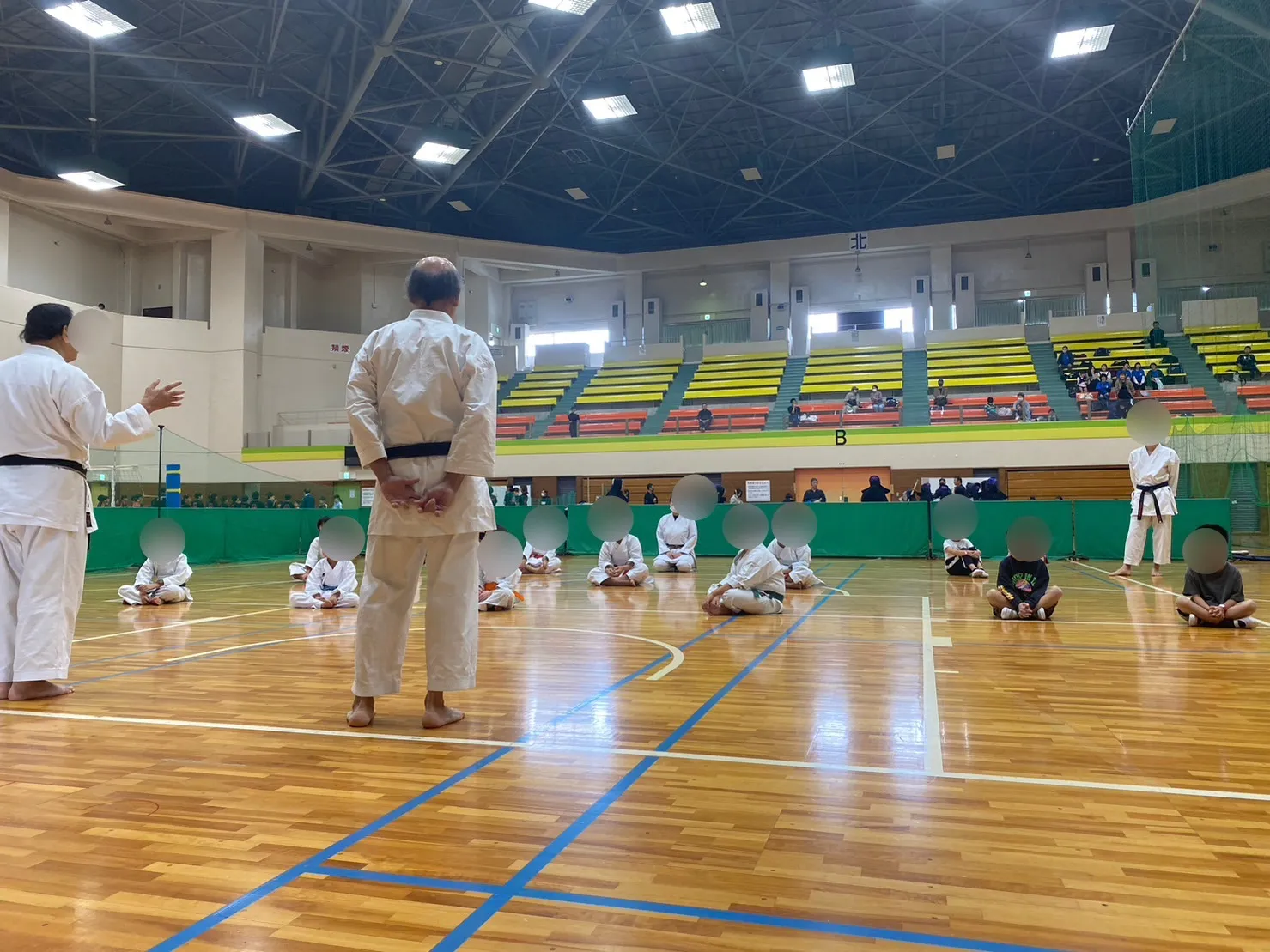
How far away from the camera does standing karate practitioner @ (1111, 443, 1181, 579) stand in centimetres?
931

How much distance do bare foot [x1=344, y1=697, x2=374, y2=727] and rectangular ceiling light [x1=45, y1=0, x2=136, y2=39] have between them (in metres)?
15.8

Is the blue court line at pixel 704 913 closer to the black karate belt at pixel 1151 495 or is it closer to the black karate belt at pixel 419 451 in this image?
the black karate belt at pixel 419 451

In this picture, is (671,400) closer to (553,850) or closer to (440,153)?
(440,153)

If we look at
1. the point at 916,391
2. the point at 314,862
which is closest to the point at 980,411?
the point at 916,391

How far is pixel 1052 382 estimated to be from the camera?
20.8 metres

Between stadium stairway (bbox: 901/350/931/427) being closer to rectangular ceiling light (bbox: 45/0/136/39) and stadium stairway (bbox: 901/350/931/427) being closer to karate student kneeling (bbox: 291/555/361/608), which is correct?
karate student kneeling (bbox: 291/555/361/608)

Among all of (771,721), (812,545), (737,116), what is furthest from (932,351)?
(771,721)

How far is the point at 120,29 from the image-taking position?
1444 centimetres

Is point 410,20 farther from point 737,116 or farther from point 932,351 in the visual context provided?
point 932,351

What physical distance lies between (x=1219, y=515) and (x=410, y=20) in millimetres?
16326

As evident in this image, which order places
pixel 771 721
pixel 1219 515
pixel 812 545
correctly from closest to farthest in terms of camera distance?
pixel 771 721 < pixel 1219 515 < pixel 812 545

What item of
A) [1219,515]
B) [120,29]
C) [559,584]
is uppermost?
[120,29]

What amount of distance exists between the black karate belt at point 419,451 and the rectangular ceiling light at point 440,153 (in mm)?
17888

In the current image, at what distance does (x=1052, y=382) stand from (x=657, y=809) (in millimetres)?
21709
